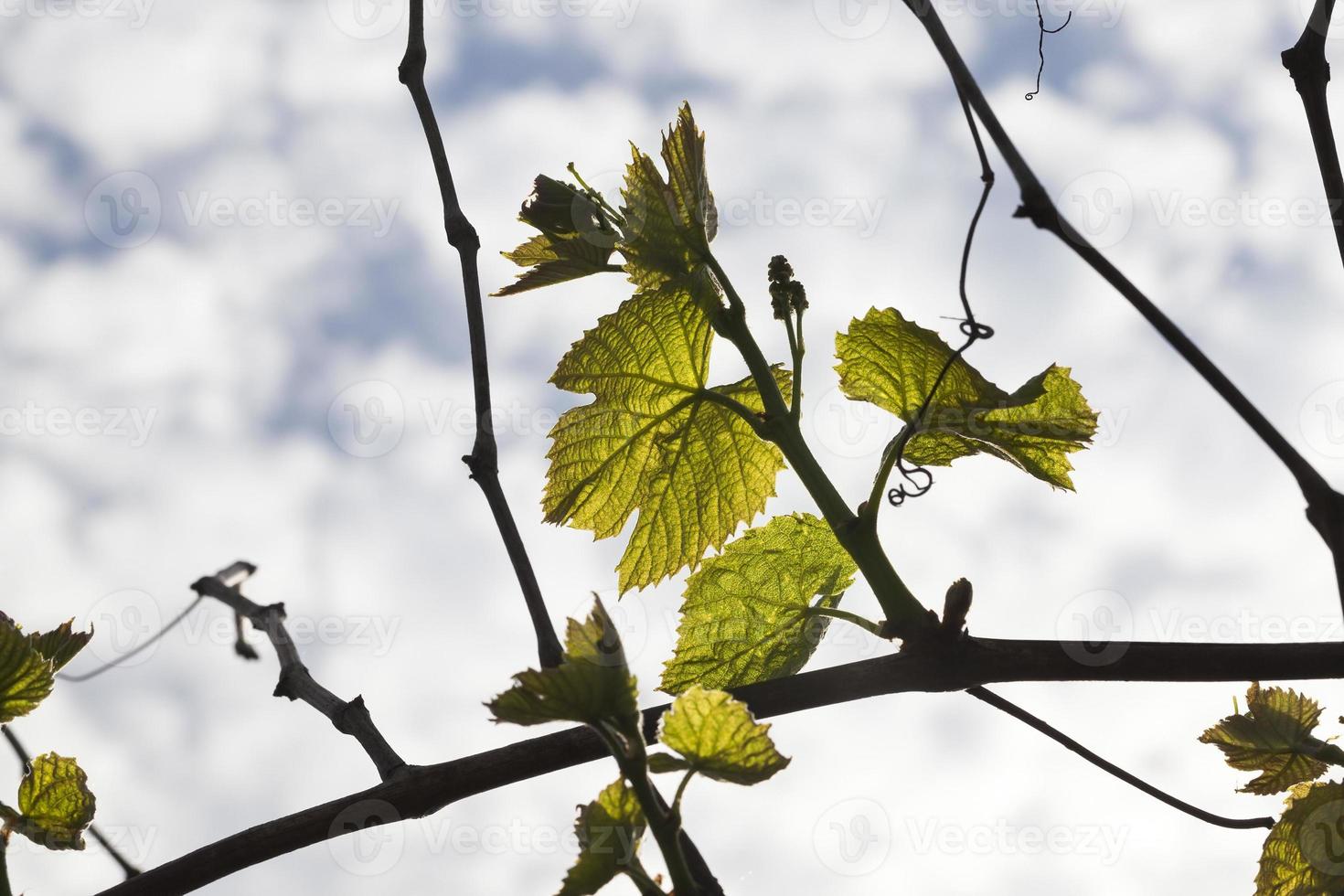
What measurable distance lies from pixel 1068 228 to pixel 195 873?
685 mm

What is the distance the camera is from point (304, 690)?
97 cm

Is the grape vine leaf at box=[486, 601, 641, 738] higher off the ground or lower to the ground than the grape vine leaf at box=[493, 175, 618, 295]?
lower

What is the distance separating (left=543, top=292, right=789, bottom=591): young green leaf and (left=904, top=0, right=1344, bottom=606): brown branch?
54cm

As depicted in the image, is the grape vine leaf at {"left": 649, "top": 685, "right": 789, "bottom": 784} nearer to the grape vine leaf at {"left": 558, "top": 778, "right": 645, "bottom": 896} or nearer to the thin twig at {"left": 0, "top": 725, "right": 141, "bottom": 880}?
the grape vine leaf at {"left": 558, "top": 778, "right": 645, "bottom": 896}

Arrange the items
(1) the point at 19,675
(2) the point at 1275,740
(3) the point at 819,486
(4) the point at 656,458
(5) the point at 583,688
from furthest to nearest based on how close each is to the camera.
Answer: (4) the point at 656,458, (2) the point at 1275,740, (3) the point at 819,486, (1) the point at 19,675, (5) the point at 583,688

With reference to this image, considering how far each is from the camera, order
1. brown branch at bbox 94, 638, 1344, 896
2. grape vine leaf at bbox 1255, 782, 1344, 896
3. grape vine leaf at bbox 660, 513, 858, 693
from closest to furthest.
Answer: brown branch at bbox 94, 638, 1344, 896 → grape vine leaf at bbox 1255, 782, 1344, 896 → grape vine leaf at bbox 660, 513, 858, 693

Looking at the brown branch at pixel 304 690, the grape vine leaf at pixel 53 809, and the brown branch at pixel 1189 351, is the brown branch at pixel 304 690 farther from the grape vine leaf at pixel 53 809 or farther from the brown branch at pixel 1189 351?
the brown branch at pixel 1189 351

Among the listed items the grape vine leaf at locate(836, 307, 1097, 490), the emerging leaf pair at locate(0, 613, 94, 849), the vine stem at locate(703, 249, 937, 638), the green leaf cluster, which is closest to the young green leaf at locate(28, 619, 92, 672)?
the emerging leaf pair at locate(0, 613, 94, 849)

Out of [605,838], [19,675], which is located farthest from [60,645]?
[605,838]

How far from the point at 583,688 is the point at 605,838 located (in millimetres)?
121

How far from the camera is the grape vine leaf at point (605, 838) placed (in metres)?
0.66

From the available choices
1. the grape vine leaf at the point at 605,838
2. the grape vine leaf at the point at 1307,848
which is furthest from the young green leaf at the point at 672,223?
the grape vine leaf at the point at 1307,848

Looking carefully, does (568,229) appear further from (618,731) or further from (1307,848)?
(1307,848)

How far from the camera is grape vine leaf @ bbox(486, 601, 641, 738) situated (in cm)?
60
